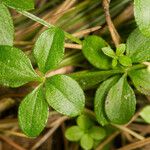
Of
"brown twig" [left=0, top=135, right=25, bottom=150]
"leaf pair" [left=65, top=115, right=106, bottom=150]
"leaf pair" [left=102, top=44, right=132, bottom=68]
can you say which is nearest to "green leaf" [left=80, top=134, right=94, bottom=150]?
"leaf pair" [left=65, top=115, right=106, bottom=150]

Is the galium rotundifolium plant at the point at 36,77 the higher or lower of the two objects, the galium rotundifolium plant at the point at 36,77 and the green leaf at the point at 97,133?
the higher

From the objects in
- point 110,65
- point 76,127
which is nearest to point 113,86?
point 110,65

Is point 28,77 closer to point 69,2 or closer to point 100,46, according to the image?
point 100,46

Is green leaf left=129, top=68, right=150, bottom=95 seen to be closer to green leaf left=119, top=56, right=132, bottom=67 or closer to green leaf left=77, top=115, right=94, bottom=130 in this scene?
green leaf left=119, top=56, right=132, bottom=67

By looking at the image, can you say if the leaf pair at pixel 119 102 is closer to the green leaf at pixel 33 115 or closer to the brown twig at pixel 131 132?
the green leaf at pixel 33 115

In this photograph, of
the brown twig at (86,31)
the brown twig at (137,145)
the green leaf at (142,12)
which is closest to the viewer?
the green leaf at (142,12)

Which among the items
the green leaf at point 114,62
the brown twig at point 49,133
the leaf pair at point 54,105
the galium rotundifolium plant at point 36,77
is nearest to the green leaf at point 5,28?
the galium rotundifolium plant at point 36,77
